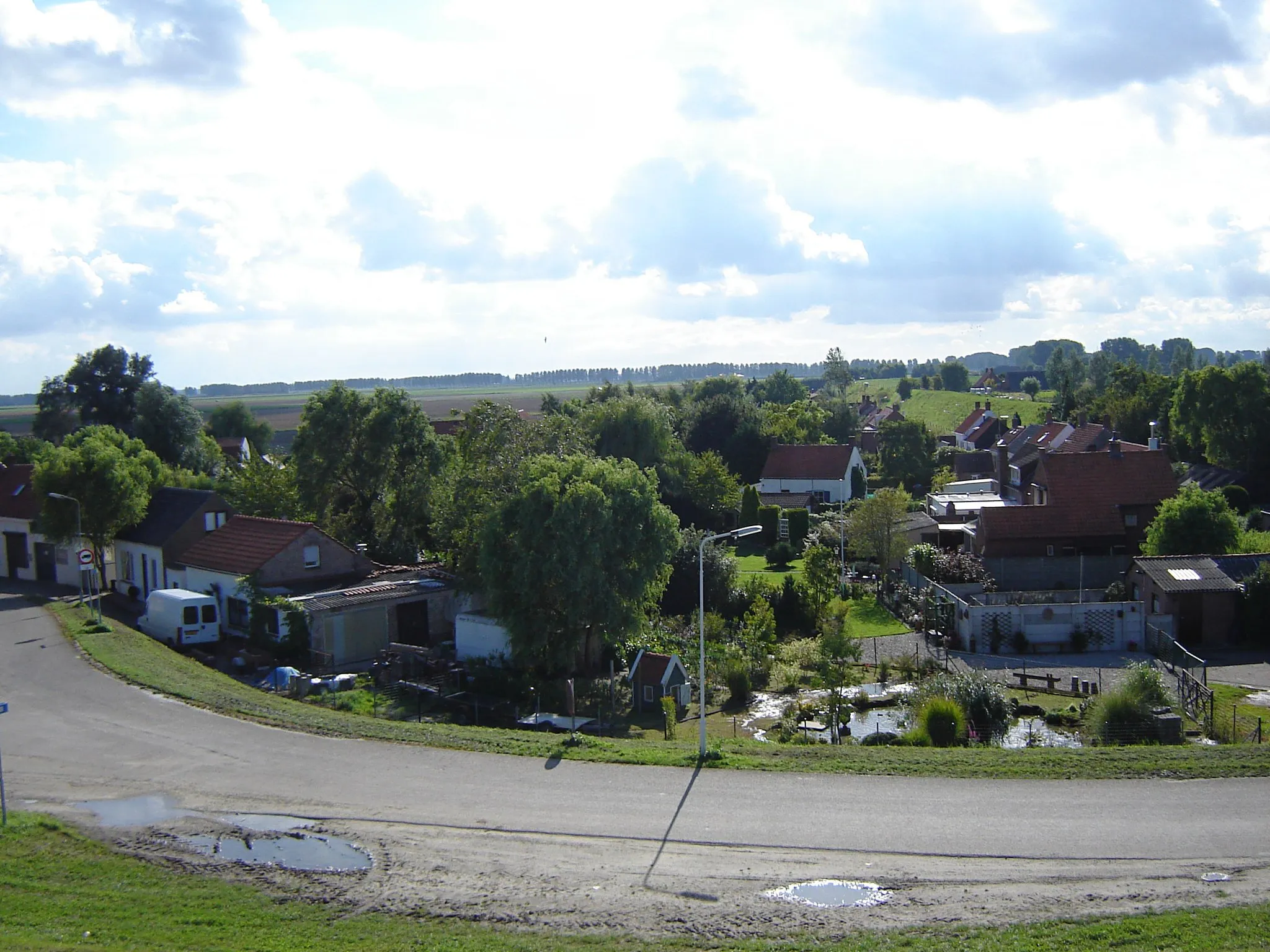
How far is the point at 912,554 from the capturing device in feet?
145

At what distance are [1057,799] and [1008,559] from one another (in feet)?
93.2

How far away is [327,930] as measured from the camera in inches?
546

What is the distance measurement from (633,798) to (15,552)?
42.3 m

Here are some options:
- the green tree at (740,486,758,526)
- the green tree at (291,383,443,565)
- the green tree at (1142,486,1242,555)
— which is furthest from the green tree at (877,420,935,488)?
the green tree at (291,383,443,565)

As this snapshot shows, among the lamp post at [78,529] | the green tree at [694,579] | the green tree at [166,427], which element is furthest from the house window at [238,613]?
the green tree at [166,427]

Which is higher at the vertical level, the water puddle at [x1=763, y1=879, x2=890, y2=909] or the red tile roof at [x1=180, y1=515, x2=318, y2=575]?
the red tile roof at [x1=180, y1=515, x2=318, y2=575]

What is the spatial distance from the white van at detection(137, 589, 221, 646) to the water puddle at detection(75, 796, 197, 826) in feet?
53.3

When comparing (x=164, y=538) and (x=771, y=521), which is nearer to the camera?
(x=164, y=538)

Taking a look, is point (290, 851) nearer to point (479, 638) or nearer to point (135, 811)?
point (135, 811)

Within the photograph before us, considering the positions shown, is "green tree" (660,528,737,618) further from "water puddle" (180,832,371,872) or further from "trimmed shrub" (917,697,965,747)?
"water puddle" (180,832,371,872)

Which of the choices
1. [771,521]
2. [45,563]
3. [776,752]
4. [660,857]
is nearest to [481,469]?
[776,752]

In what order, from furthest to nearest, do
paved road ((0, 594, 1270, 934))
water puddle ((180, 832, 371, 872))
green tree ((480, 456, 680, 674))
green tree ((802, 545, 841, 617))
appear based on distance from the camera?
green tree ((802, 545, 841, 617)), green tree ((480, 456, 680, 674)), paved road ((0, 594, 1270, 934)), water puddle ((180, 832, 371, 872))

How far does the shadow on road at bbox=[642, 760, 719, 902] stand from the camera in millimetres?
14773

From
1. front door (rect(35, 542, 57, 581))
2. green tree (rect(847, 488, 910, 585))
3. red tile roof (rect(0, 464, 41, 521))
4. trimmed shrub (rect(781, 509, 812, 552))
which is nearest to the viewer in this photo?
green tree (rect(847, 488, 910, 585))
